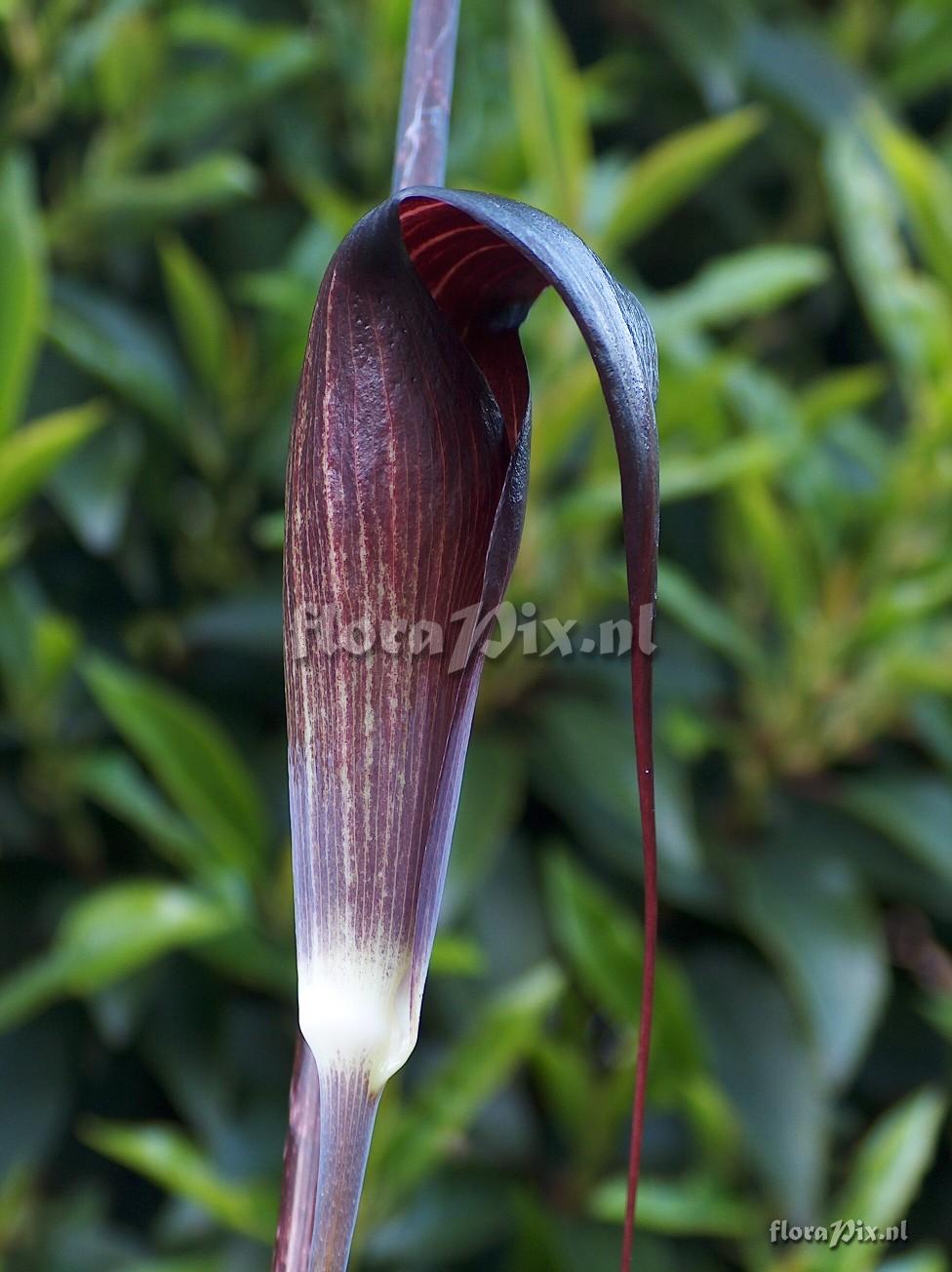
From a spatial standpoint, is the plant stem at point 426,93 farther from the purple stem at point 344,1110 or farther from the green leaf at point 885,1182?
the green leaf at point 885,1182

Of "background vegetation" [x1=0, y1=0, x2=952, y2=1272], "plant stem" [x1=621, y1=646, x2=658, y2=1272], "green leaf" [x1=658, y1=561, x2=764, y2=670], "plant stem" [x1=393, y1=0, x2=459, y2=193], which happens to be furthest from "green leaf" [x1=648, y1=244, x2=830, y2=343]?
"plant stem" [x1=621, y1=646, x2=658, y2=1272]

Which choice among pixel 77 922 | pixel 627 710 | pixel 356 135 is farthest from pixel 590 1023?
pixel 356 135

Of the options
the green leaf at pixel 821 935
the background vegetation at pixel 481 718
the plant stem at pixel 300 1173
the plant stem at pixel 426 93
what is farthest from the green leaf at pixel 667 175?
the plant stem at pixel 300 1173

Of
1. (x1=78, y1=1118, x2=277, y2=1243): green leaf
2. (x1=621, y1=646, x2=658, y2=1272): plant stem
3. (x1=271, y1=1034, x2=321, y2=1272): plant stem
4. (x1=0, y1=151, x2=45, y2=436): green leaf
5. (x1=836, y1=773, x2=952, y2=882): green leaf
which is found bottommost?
(x1=78, y1=1118, x2=277, y2=1243): green leaf

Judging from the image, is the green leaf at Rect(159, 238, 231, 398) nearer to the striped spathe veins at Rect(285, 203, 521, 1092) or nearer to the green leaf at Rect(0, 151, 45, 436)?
the green leaf at Rect(0, 151, 45, 436)

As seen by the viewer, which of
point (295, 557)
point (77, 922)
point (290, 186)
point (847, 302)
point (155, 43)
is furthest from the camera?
point (847, 302)

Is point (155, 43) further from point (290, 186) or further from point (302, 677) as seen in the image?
point (302, 677)
